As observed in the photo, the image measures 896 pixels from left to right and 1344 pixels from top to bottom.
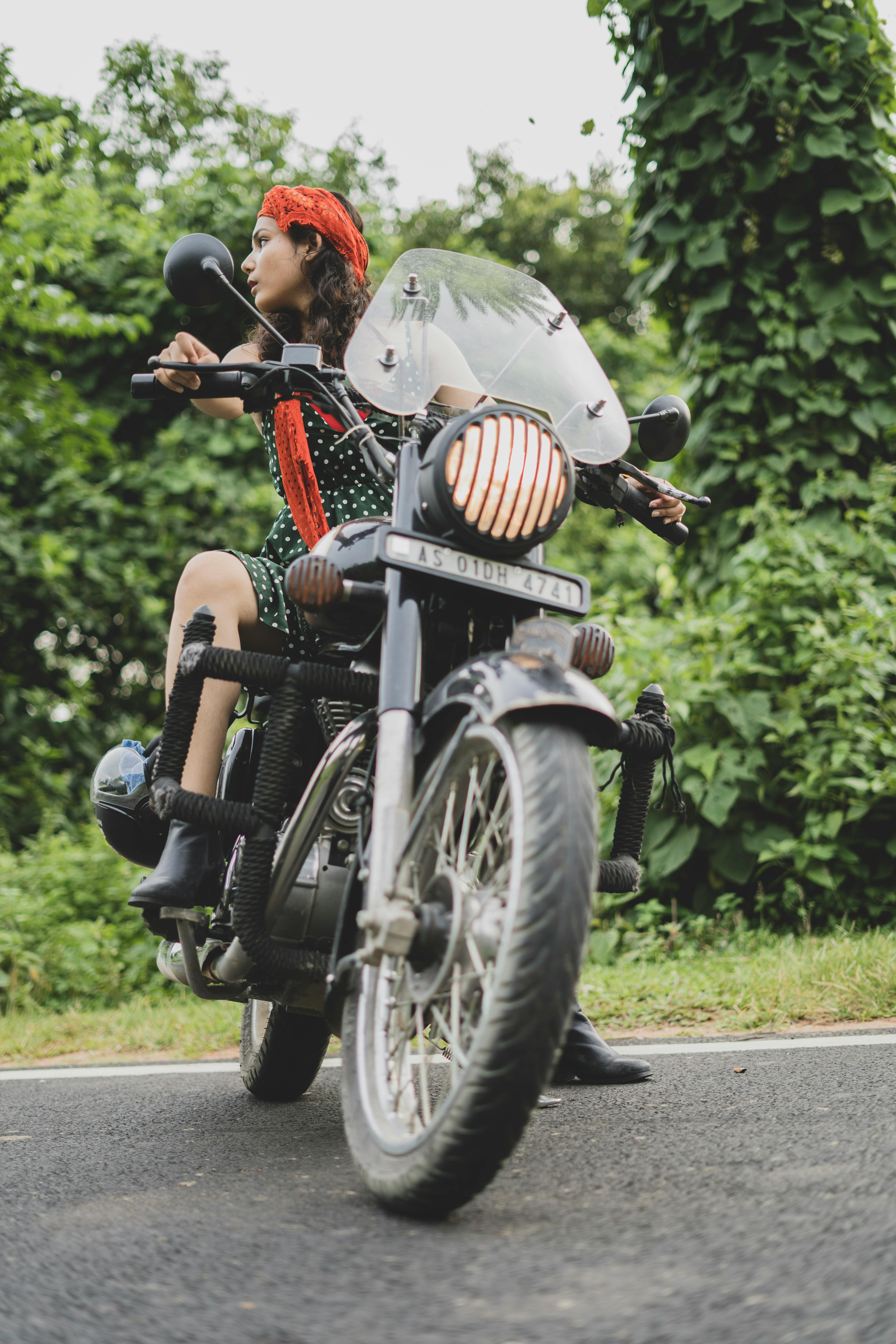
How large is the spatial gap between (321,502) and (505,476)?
975 mm

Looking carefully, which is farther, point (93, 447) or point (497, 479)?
point (93, 447)

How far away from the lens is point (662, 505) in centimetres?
277

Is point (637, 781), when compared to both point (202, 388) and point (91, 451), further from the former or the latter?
point (91, 451)

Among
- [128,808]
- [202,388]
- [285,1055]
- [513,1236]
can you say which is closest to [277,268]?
[202,388]

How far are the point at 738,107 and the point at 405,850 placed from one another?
5.08m

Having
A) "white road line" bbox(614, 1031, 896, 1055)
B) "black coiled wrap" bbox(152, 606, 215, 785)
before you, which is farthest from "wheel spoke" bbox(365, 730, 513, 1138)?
"white road line" bbox(614, 1031, 896, 1055)

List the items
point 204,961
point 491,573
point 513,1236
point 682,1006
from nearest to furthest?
point 513,1236 < point 491,573 < point 204,961 < point 682,1006

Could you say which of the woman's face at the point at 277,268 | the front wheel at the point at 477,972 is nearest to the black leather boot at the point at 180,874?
the front wheel at the point at 477,972

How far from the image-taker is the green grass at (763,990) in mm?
3674

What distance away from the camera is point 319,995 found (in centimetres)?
249

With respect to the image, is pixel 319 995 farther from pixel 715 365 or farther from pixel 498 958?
pixel 715 365

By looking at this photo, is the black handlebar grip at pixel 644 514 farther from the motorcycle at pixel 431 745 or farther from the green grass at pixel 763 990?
the green grass at pixel 763 990

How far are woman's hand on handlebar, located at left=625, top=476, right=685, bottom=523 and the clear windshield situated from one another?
210 mm

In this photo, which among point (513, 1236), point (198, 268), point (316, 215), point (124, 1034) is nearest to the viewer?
point (513, 1236)
